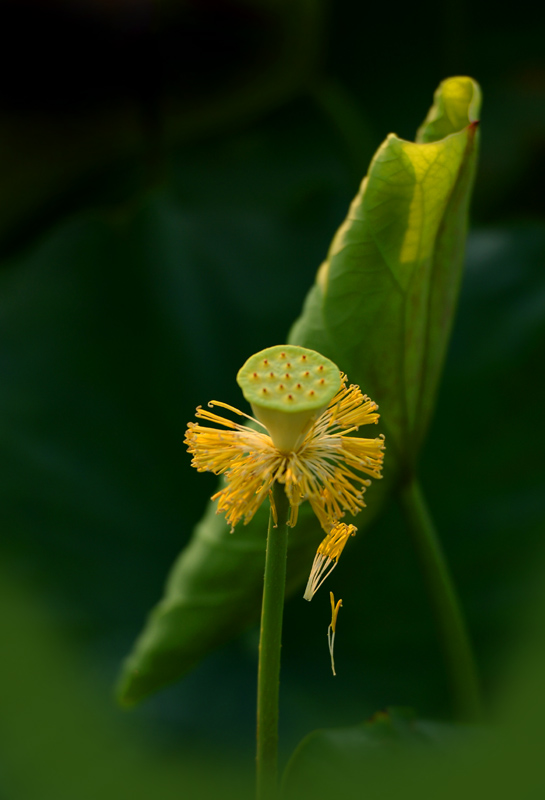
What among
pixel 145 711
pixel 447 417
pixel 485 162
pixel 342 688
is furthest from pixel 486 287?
pixel 145 711

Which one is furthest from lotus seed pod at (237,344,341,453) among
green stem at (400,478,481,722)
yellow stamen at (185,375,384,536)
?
green stem at (400,478,481,722)

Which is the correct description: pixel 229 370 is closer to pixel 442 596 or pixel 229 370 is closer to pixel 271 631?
pixel 442 596

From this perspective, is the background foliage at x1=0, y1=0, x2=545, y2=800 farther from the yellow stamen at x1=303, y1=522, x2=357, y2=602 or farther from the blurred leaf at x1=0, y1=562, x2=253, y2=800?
the yellow stamen at x1=303, y1=522, x2=357, y2=602

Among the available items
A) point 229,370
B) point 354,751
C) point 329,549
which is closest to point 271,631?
point 329,549

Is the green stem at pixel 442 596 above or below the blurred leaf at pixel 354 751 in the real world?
above

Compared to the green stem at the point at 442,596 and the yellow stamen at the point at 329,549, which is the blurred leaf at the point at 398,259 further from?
the yellow stamen at the point at 329,549

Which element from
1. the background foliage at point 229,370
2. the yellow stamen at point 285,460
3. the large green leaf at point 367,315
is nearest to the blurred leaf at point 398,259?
the large green leaf at point 367,315
